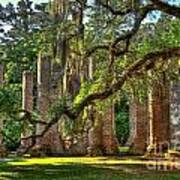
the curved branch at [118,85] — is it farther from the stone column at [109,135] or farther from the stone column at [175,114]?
the stone column at [109,135]

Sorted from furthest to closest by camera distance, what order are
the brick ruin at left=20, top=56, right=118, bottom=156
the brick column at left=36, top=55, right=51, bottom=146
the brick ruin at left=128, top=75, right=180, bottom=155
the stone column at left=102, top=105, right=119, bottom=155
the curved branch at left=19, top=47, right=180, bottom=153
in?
the brick column at left=36, top=55, right=51, bottom=146, the stone column at left=102, top=105, right=119, bottom=155, the brick ruin at left=20, top=56, right=118, bottom=156, the brick ruin at left=128, top=75, right=180, bottom=155, the curved branch at left=19, top=47, right=180, bottom=153

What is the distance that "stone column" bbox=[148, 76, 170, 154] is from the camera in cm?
2315

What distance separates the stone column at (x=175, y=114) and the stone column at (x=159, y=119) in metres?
1.53

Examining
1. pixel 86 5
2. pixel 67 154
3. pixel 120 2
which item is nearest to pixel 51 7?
pixel 86 5

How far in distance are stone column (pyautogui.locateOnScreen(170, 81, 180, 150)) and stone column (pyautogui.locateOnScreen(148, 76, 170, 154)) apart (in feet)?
5.03

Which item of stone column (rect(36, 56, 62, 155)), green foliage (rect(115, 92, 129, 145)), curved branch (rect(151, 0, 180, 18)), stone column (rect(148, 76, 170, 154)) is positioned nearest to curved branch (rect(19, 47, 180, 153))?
curved branch (rect(151, 0, 180, 18))

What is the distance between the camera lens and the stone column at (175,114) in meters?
20.1

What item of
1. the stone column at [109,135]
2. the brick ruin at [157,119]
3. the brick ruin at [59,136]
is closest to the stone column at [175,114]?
the brick ruin at [157,119]

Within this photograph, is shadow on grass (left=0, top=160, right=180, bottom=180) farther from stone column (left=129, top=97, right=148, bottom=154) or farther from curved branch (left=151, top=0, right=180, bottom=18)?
stone column (left=129, top=97, right=148, bottom=154)

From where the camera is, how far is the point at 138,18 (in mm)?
14508

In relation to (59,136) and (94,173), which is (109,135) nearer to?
(59,136)

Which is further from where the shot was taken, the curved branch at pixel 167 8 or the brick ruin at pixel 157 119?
the brick ruin at pixel 157 119

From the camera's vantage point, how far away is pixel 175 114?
20.4 metres

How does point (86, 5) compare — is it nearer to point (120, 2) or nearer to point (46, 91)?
point (120, 2)
